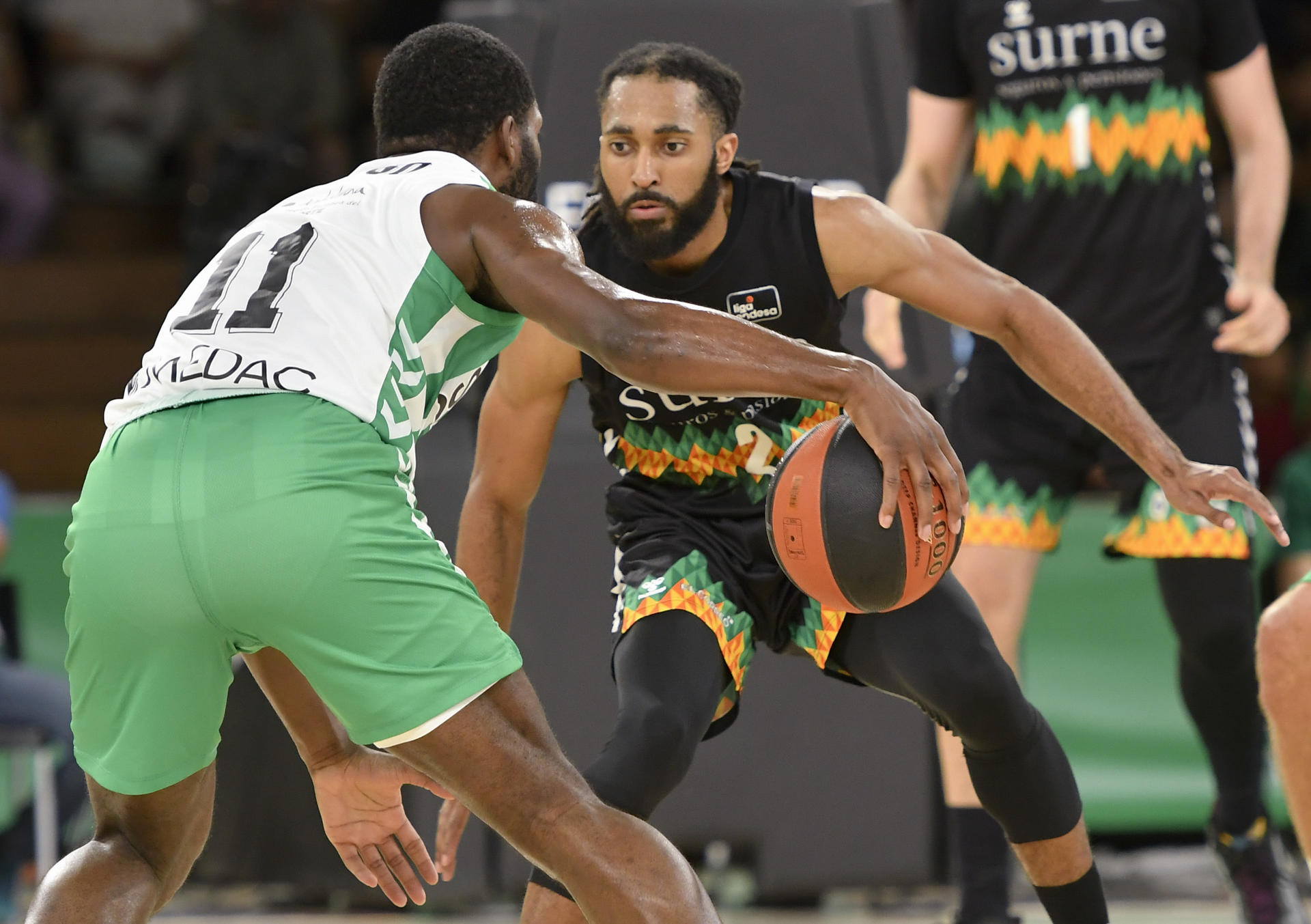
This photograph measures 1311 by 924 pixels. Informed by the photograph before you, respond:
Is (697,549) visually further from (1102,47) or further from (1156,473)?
(1102,47)

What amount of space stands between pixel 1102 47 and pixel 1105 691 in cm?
246

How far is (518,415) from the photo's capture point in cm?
354

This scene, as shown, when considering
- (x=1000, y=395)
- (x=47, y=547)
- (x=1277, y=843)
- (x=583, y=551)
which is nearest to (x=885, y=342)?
(x=1000, y=395)

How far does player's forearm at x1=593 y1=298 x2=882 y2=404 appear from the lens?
2.55 m

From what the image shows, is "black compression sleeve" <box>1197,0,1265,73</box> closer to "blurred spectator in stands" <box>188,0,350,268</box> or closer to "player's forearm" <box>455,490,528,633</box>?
"player's forearm" <box>455,490,528,633</box>

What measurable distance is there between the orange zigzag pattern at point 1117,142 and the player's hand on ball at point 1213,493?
1.25m

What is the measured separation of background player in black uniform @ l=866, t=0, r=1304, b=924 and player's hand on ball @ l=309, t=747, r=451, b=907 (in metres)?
1.50

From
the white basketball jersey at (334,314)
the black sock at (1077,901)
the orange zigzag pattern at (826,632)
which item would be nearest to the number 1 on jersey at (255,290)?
the white basketball jersey at (334,314)

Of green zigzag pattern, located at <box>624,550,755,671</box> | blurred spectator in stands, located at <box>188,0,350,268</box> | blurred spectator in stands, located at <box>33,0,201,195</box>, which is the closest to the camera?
green zigzag pattern, located at <box>624,550,755,671</box>

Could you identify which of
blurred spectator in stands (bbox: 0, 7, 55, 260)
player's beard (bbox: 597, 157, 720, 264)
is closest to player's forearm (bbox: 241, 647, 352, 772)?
player's beard (bbox: 597, 157, 720, 264)

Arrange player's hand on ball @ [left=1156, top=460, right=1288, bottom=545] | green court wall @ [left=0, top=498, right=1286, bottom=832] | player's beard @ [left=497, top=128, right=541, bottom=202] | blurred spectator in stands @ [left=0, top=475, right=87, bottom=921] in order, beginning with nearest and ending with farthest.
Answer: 1. player's beard @ [left=497, top=128, right=541, bottom=202]
2. player's hand on ball @ [left=1156, top=460, right=1288, bottom=545]
3. blurred spectator in stands @ [left=0, top=475, right=87, bottom=921]
4. green court wall @ [left=0, top=498, right=1286, bottom=832]

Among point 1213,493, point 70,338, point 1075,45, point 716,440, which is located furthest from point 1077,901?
point 70,338

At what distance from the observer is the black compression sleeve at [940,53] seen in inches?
174

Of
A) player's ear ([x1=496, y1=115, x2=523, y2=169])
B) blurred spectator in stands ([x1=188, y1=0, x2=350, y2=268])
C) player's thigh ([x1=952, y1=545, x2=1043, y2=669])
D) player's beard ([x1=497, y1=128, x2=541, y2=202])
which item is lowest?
player's thigh ([x1=952, y1=545, x2=1043, y2=669])
